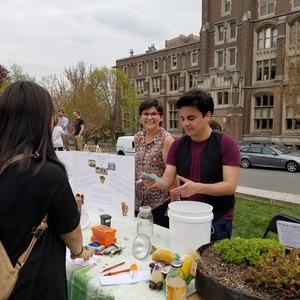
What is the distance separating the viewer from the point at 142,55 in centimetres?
3544

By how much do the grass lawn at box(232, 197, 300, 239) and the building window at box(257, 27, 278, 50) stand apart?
2257 cm

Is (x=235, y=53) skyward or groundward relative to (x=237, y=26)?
groundward

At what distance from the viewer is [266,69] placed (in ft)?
80.4

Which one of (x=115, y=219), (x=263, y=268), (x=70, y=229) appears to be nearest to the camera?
(x=263, y=268)

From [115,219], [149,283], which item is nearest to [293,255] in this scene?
[149,283]

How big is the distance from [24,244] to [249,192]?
6.01 metres

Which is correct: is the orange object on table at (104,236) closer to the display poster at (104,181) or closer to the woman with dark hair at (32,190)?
the display poster at (104,181)

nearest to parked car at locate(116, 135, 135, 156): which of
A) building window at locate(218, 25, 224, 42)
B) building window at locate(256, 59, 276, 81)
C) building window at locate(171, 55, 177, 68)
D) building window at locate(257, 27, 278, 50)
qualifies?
building window at locate(256, 59, 276, 81)

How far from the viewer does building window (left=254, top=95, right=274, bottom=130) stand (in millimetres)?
24375

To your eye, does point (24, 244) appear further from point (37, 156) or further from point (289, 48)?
point (289, 48)

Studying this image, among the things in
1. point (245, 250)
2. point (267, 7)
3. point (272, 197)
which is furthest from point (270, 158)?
point (267, 7)

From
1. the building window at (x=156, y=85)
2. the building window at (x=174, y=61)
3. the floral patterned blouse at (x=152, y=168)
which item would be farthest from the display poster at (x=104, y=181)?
the building window at (x=156, y=85)

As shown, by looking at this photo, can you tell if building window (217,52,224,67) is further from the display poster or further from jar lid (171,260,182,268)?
jar lid (171,260,182,268)

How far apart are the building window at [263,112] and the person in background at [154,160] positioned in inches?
949
